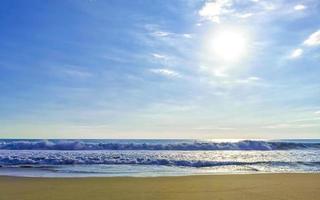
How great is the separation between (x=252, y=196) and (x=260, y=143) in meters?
33.0

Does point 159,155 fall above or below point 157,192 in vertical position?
above

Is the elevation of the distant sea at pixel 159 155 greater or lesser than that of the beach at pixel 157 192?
greater

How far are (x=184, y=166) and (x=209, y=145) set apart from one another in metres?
18.7

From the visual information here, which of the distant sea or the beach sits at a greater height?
the distant sea

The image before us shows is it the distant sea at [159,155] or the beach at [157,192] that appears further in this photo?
the distant sea at [159,155]

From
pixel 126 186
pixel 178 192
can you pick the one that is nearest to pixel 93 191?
pixel 126 186

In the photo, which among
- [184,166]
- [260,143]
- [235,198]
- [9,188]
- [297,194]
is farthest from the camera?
[260,143]

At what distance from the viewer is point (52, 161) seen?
2030 centimetres

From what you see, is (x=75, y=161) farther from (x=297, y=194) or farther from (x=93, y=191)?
(x=297, y=194)

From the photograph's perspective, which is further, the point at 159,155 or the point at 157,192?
the point at 159,155

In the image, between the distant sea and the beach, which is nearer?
the beach

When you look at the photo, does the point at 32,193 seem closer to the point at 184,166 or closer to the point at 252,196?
the point at 252,196

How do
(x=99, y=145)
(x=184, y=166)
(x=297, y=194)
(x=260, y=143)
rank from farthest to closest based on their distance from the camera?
(x=260, y=143)
(x=99, y=145)
(x=184, y=166)
(x=297, y=194)

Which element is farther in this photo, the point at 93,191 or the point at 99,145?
the point at 99,145
